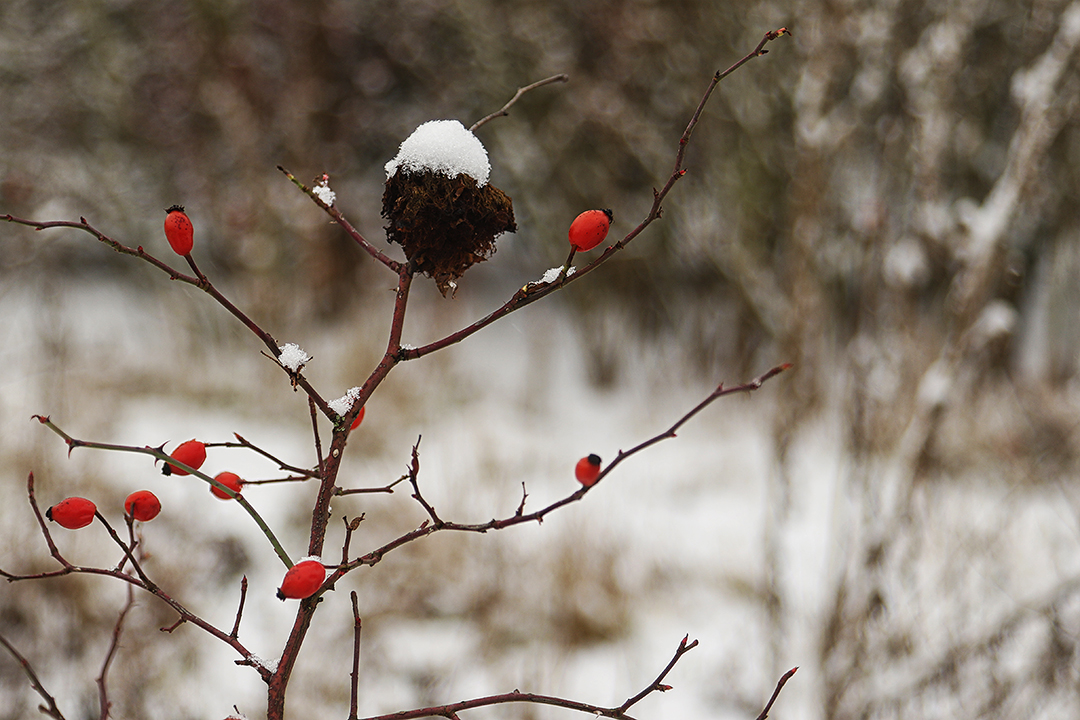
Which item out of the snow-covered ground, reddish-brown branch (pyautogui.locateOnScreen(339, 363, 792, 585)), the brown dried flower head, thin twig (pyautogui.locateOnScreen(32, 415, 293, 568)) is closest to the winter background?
the snow-covered ground

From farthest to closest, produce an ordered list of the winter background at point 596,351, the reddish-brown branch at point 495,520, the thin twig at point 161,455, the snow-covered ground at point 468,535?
the snow-covered ground at point 468,535
the winter background at point 596,351
the reddish-brown branch at point 495,520
the thin twig at point 161,455

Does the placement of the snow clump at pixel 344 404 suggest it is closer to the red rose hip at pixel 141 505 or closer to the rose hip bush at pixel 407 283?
the rose hip bush at pixel 407 283

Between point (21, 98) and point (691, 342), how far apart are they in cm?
476

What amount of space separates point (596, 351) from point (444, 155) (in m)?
4.33

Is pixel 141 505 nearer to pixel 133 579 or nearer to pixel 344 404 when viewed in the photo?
pixel 133 579

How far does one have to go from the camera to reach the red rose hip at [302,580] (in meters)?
0.57

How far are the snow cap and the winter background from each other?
52.0 inches

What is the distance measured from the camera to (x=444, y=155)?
1.97 ft

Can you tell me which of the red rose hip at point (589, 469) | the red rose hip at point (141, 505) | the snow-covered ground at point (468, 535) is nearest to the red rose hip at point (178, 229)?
the red rose hip at point (141, 505)

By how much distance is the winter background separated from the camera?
184 cm

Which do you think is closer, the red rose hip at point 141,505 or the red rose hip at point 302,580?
the red rose hip at point 302,580

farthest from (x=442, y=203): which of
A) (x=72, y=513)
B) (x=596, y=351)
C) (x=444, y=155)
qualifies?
(x=596, y=351)

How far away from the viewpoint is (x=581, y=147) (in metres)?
4.85

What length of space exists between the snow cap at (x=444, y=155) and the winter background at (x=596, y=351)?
1322 millimetres
